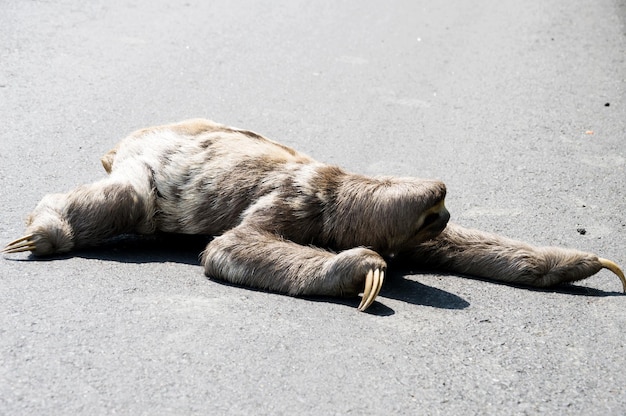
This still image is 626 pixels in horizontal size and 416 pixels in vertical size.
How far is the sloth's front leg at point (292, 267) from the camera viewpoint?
4.71 m

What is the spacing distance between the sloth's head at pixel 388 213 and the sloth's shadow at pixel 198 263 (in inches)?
9.8

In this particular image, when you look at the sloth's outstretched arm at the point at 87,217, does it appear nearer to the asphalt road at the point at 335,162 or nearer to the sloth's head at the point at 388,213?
the asphalt road at the point at 335,162

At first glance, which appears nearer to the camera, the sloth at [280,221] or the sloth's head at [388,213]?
the sloth at [280,221]

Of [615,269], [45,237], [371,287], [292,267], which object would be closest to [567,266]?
[615,269]

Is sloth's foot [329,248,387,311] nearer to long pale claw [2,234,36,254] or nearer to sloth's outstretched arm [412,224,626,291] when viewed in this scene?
sloth's outstretched arm [412,224,626,291]

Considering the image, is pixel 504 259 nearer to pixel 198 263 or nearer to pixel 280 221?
pixel 280 221

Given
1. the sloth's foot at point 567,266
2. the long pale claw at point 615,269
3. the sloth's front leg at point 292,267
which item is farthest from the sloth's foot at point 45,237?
the long pale claw at point 615,269

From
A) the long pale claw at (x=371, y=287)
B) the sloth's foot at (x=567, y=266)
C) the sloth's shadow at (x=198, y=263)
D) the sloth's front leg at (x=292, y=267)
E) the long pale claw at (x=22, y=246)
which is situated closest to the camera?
the long pale claw at (x=371, y=287)

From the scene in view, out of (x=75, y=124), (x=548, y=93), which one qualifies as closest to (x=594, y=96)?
(x=548, y=93)

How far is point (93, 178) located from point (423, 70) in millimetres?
4750

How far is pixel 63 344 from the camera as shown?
3955 millimetres

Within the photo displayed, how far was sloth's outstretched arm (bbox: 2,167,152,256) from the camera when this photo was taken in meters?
5.02

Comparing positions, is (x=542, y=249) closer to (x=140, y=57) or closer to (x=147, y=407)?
(x=147, y=407)

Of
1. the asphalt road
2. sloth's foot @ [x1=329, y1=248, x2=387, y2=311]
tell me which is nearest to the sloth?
sloth's foot @ [x1=329, y1=248, x2=387, y2=311]
